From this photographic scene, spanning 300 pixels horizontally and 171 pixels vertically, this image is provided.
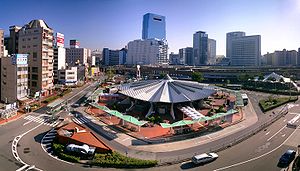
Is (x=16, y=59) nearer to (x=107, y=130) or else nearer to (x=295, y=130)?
(x=107, y=130)

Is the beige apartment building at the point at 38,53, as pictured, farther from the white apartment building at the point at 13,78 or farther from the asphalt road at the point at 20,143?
the asphalt road at the point at 20,143

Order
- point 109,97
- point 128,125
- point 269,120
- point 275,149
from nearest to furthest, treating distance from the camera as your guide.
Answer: point 275,149, point 128,125, point 269,120, point 109,97

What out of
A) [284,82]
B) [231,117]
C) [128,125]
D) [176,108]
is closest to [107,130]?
[128,125]

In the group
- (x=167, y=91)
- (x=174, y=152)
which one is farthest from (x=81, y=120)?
(x=174, y=152)

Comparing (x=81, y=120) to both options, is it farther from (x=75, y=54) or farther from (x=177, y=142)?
(x=75, y=54)

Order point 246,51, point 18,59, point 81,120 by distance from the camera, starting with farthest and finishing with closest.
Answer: point 246,51 → point 18,59 → point 81,120

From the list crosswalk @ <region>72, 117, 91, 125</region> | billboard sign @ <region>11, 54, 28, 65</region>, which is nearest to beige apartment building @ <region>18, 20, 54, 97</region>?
billboard sign @ <region>11, 54, 28, 65</region>
